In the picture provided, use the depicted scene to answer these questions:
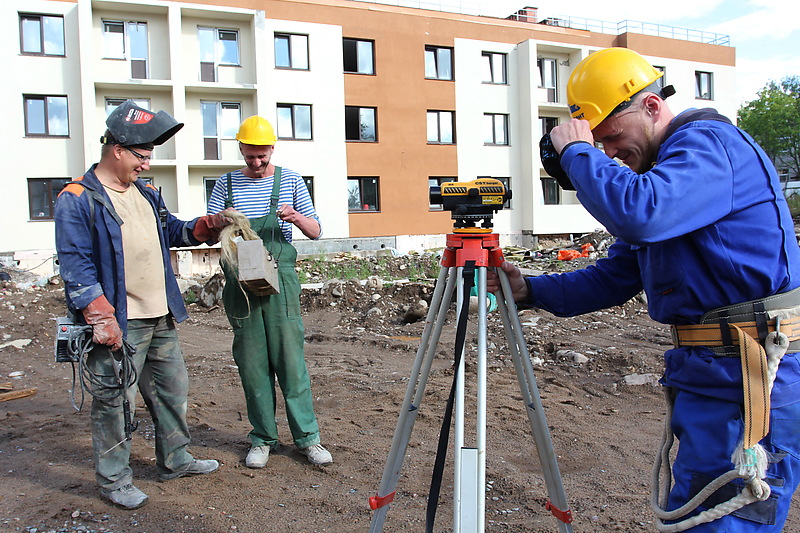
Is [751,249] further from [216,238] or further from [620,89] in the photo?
[216,238]

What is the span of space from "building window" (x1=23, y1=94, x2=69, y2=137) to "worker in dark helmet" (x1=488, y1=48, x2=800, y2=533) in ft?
71.6

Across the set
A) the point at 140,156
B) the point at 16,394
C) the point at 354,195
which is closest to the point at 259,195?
the point at 140,156

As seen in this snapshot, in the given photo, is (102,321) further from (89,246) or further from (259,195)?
(259,195)

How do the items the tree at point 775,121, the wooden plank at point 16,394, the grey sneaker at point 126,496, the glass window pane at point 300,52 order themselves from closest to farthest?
the grey sneaker at point 126,496 < the wooden plank at point 16,394 < the glass window pane at point 300,52 < the tree at point 775,121

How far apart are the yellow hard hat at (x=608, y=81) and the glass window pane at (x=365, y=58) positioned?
2212cm

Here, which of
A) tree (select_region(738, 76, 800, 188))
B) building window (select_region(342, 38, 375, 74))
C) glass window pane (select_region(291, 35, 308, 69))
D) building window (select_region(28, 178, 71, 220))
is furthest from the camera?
tree (select_region(738, 76, 800, 188))

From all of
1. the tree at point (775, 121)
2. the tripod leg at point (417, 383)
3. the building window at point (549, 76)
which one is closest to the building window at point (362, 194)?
the building window at point (549, 76)

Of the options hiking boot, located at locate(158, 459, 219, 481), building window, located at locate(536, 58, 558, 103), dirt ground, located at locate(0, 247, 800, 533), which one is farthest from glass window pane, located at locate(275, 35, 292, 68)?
hiking boot, located at locate(158, 459, 219, 481)

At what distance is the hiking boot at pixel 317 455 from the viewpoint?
412 cm

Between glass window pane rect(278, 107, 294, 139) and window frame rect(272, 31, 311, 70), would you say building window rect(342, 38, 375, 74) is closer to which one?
window frame rect(272, 31, 311, 70)

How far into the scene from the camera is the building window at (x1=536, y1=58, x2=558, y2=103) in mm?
26328

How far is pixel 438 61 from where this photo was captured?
24234 millimetres

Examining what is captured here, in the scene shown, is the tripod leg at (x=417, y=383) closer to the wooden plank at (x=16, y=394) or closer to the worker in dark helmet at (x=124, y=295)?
the worker in dark helmet at (x=124, y=295)

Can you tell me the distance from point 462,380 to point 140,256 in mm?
2463
